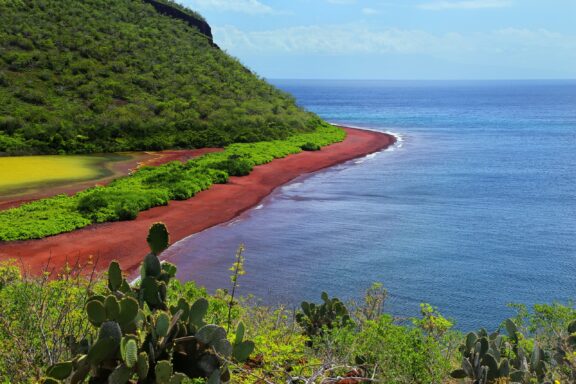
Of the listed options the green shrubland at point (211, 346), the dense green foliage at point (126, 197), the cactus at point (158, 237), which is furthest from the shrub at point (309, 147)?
the cactus at point (158, 237)

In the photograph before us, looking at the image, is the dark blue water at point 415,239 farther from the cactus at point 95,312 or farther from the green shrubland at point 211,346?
→ the cactus at point 95,312

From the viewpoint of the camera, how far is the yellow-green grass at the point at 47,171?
106 feet

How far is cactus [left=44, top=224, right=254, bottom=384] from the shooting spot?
5.15 m

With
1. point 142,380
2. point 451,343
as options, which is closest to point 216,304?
point 451,343

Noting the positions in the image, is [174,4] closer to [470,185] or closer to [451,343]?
[470,185]

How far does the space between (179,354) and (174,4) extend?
299 ft

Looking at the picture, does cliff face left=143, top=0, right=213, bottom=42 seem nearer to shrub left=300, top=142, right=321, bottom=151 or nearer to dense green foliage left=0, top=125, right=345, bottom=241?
shrub left=300, top=142, right=321, bottom=151

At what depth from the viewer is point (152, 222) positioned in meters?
25.4

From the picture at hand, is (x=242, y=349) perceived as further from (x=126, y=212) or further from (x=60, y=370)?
(x=126, y=212)

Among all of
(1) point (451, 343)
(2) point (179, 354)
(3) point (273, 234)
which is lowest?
(3) point (273, 234)

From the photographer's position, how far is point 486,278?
19.1 m

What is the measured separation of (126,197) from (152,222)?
315 cm

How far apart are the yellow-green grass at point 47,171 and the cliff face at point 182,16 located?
47.1 meters

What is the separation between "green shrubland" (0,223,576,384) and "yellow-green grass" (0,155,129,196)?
885 inches
